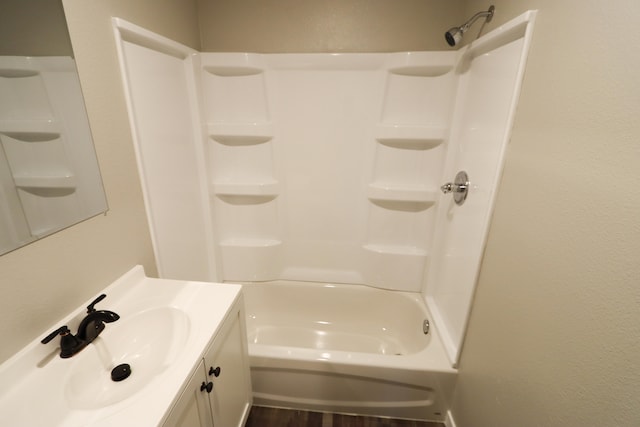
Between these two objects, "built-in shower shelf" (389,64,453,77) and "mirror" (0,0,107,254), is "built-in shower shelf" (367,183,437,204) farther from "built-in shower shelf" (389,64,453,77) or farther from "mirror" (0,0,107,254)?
"mirror" (0,0,107,254)

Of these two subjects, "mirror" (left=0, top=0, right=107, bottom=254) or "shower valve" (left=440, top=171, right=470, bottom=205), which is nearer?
"mirror" (left=0, top=0, right=107, bottom=254)

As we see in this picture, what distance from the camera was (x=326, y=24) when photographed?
5.13 ft

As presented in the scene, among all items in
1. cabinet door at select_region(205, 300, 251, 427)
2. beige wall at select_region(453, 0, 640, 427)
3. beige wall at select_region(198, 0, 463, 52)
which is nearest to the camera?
beige wall at select_region(453, 0, 640, 427)

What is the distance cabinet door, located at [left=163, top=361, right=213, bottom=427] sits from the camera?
0.71 meters

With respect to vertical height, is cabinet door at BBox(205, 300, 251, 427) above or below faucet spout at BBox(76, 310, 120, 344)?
below

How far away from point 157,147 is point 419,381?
1665 mm

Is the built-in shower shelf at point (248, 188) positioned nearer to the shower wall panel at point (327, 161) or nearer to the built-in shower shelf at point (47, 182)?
the shower wall panel at point (327, 161)

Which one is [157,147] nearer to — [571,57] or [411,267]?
[571,57]

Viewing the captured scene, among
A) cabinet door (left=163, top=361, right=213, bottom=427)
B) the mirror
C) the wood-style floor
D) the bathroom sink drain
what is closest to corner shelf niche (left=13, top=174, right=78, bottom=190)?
the mirror

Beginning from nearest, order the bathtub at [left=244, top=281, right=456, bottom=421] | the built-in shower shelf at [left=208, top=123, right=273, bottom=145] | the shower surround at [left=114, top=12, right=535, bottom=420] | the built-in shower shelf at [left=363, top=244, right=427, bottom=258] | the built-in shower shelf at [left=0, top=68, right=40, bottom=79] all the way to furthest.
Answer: the built-in shower shelf at [left=0, top=68, right=40, bottom=79] < the shower surround at [left=114, top=12, right=535, bottom=420] < the bathtub at [left=244, top=281, right=456, bottom=421] < the built-in shower shelf at [left=208, top=123, right=273, bottom=145] < the built-in shower shelf at [left=363, top=244, right=427, bottom=258]

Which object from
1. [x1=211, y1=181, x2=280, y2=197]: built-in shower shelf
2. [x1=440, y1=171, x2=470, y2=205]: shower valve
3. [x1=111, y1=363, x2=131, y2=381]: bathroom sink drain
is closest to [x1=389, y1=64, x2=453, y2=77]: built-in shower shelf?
[x1=440, y1=171, x2=470, y2=205]: shower valve

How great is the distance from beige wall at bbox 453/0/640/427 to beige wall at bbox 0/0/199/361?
142 centimetres

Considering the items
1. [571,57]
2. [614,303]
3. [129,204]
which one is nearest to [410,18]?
[571,57]

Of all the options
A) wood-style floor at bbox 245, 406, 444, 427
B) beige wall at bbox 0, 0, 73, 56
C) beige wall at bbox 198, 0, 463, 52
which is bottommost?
wood-style floor at bbox 245, 406, 444, 427
